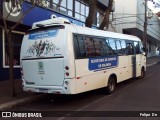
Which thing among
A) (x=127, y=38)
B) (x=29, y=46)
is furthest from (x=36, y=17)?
(x=29, y=46)

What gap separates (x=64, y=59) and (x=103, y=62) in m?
2.57

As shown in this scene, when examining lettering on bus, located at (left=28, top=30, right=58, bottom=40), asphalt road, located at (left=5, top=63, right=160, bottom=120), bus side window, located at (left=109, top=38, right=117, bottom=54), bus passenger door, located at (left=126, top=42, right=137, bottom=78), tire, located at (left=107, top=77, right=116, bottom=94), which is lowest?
asphalt road, located at (left=5, top=63, right=160, bottom=120)

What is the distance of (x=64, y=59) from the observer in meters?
9.61

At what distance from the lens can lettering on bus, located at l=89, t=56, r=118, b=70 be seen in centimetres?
1091

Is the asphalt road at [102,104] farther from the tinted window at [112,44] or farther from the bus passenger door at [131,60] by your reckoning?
the bus passenger door at [131,60]

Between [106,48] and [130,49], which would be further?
[130,49]

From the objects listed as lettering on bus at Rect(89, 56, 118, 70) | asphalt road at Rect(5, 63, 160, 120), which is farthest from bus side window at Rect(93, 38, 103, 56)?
asphalt road at Rect(5, 63, 160, 120)

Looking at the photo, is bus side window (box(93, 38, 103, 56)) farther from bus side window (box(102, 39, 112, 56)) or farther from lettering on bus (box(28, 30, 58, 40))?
lettering on bus (box(28, 30, 58, 40))

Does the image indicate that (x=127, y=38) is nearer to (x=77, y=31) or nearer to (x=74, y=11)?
(x=77, y=31)

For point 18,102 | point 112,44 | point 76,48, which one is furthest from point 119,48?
point 18,102

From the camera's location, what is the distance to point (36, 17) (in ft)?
55.6

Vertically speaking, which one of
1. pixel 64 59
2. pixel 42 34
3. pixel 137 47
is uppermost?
pixel 42 34

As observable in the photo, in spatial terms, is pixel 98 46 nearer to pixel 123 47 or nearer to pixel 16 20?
pixel 123 47

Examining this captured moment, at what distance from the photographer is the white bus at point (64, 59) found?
972 cm
